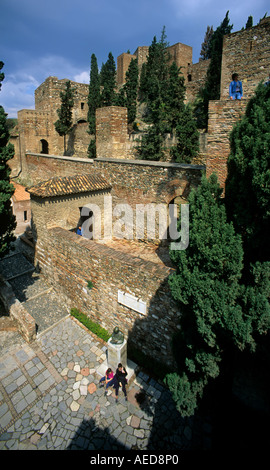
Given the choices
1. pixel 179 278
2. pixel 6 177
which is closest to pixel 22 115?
pixel 6 177

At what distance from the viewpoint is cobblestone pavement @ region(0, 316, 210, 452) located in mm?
4664

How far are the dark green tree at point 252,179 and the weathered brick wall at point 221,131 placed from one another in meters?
0.87

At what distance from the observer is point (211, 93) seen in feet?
59.9

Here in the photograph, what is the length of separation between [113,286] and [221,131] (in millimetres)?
4435

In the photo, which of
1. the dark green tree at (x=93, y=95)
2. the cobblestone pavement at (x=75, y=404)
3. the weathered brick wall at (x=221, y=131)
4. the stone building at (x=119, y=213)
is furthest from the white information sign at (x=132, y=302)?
the dark green tree at (x=93, y=95)

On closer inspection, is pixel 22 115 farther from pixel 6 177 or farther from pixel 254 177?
pixel 254 177

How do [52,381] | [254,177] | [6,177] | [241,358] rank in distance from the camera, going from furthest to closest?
[6,177], [52,381], [241,358], [254,177]

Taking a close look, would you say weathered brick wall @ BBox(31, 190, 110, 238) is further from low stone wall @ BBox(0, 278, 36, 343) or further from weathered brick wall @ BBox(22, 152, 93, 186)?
weathered brick wall @ BBox(22, 152, 93, 186)

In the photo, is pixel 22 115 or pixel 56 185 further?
pixel 22 115

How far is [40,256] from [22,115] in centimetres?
1470

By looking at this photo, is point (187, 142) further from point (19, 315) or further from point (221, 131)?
point (19, 315)

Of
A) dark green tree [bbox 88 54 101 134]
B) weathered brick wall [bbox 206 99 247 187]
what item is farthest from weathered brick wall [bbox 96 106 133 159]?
dark green tree [bbox 88 54 101 134]

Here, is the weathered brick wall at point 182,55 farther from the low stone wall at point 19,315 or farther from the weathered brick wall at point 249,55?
the low stone wall at point 19,315

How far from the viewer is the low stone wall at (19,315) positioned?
21.8ft
